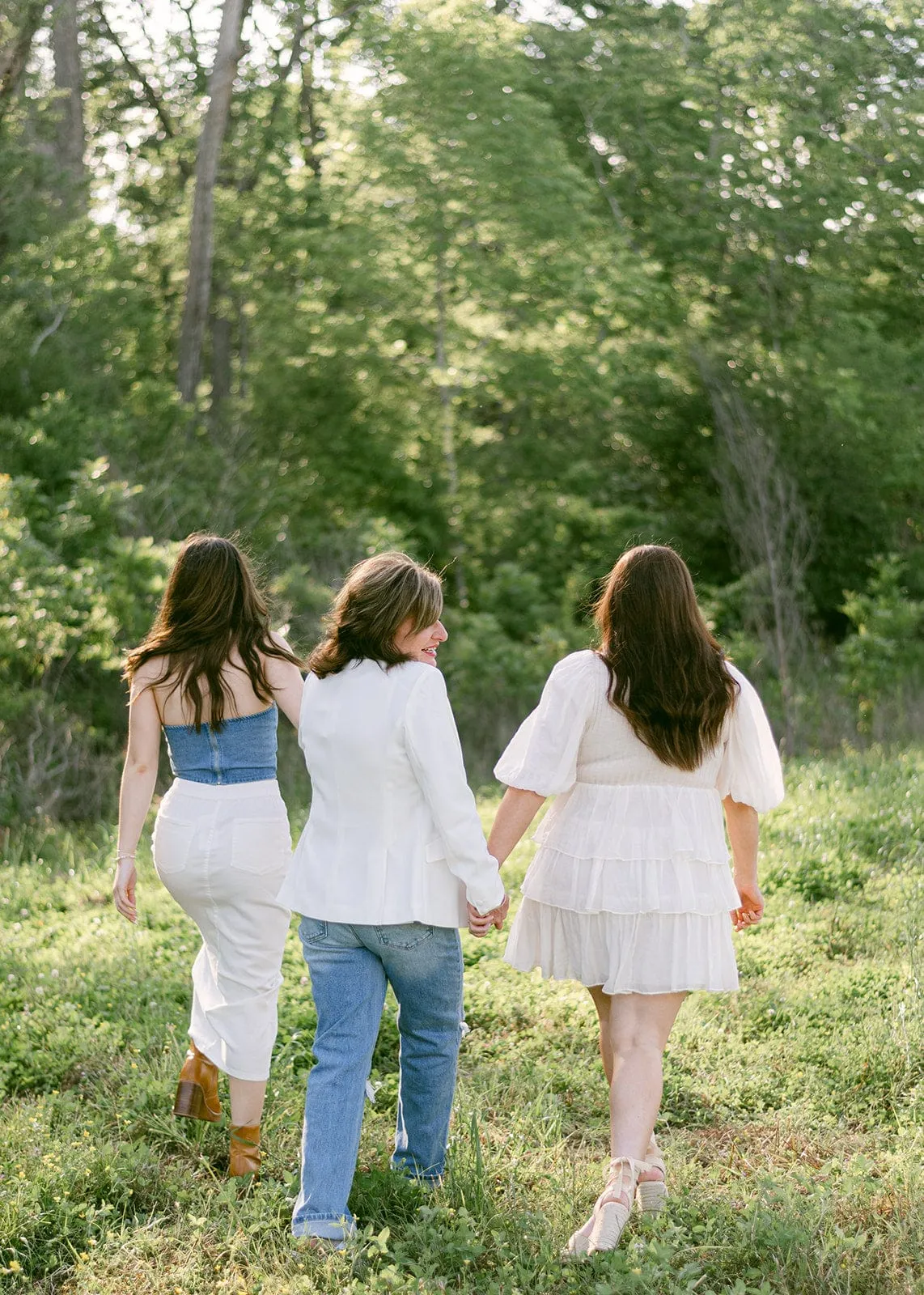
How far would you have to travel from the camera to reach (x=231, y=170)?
757 inches

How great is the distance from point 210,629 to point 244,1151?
1599mm

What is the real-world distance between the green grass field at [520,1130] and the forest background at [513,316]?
24.9 ft

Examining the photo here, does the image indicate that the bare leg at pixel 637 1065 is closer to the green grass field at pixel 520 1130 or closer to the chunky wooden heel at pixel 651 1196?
the chunky wooden heel at pixel 651 1196

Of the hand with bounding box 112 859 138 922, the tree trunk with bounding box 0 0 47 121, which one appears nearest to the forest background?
the tree trunk with bounding box 0 0 47 121

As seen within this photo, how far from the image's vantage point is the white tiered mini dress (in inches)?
140

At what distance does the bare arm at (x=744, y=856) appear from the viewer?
12.6ft

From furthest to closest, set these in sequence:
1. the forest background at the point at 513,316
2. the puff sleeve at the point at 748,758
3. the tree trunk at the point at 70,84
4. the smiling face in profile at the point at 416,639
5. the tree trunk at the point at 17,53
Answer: the tree trunk at the point at 70,84 → the forest background at the point at 513,316 → the tree trunk at the point at 17,53 → the puff sleeve at the point at 748,758 → the smiling face in profile at the point at 416,639

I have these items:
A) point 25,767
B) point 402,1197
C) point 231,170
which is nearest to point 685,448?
point 231,170

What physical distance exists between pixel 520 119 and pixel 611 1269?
16.3m

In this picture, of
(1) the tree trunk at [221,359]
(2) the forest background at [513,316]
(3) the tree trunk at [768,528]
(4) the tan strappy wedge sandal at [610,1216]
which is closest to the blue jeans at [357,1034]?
(4) the tan strappy wedge sandal at [610,1216]

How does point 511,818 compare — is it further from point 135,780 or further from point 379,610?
point 135,780

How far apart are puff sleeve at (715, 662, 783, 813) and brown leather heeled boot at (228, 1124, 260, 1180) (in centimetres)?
180

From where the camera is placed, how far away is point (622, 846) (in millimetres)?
3584

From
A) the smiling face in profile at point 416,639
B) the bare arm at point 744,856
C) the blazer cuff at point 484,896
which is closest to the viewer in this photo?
the blazer cuff at point 484,896
